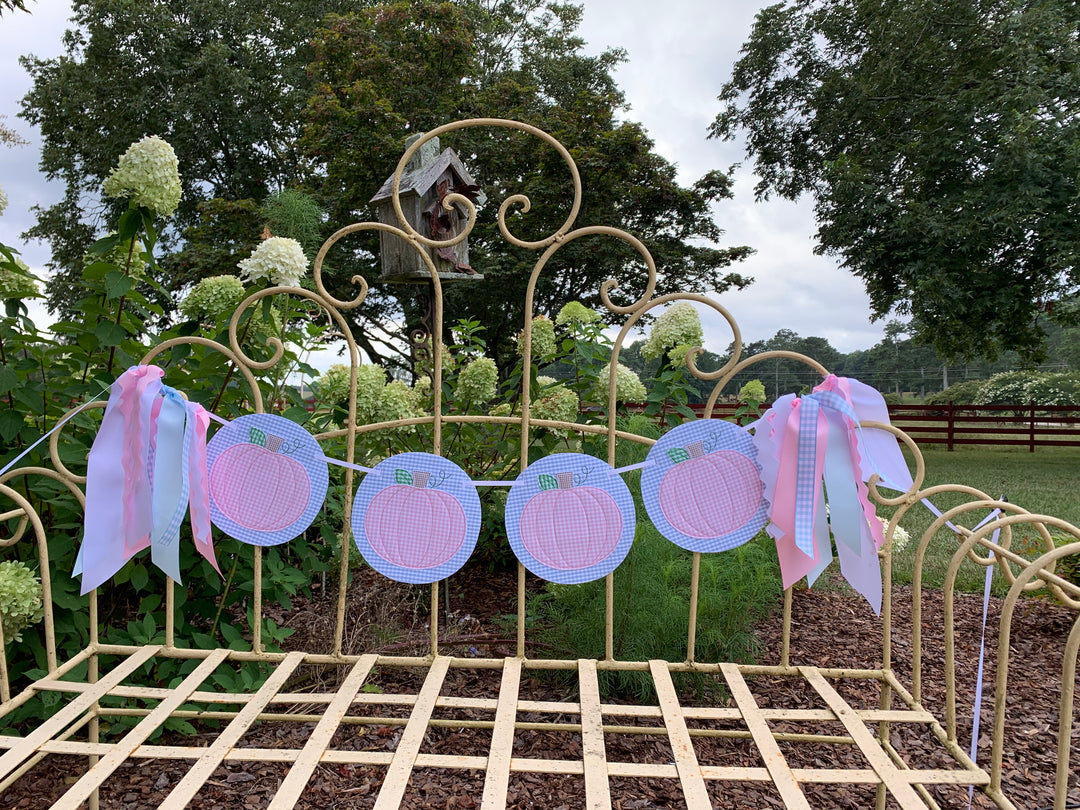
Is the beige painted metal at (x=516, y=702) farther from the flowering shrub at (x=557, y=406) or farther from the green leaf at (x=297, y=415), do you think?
the flowering shrub at (x=557, y=406)

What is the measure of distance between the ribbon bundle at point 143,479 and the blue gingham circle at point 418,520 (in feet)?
1.21

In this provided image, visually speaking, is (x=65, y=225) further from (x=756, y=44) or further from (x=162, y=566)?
(x=162, y=566)

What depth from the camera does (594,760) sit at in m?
1.25

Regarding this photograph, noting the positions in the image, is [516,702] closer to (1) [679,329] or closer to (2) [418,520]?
(2) [418,520]

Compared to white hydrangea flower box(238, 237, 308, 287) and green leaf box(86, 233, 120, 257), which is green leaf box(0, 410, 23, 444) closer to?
green leaf box(86, 233, 120, 257)

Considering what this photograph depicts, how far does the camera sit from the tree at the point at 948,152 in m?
8.20

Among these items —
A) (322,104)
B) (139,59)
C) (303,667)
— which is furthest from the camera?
(139,59)

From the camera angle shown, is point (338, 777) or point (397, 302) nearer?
point (338, 777)

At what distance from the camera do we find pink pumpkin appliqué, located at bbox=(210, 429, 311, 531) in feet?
5.39

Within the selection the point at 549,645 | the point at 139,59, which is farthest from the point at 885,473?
the point at 139,59

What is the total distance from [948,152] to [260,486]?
10.3 meters

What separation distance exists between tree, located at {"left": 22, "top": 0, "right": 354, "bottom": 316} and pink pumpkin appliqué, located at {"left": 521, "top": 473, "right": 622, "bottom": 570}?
11277mm

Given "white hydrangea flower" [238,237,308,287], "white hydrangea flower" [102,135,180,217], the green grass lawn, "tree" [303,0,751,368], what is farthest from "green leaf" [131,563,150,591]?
"tree" [303,0,751,368]

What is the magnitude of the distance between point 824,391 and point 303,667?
Answer: 1852 millimetres
